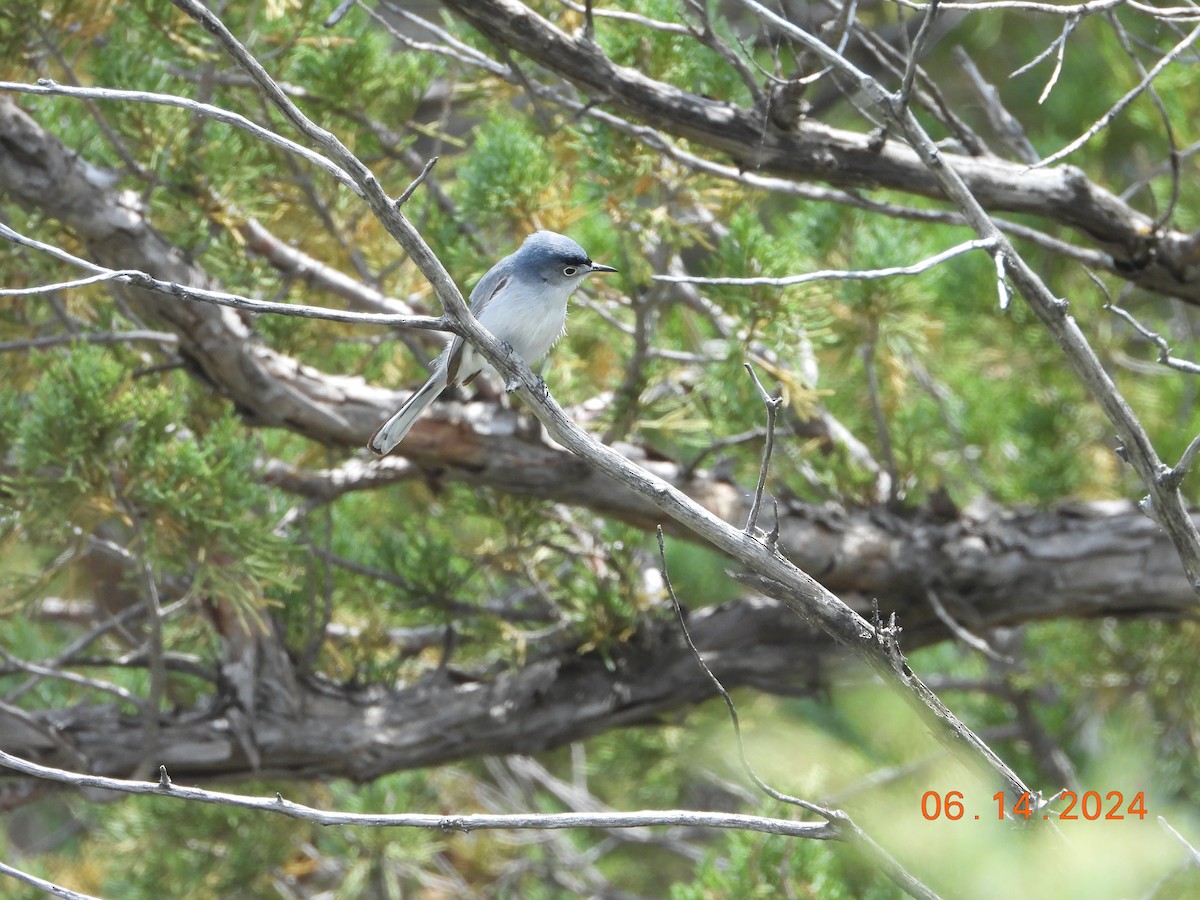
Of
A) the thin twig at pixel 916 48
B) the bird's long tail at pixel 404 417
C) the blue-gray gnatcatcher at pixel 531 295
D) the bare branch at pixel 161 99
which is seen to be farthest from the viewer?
the blue-gray gnatcatcher at pixel 531 295

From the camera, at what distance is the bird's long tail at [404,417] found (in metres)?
2.16

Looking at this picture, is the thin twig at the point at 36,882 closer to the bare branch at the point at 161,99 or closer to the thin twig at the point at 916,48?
the bare branch at the point at 161,99

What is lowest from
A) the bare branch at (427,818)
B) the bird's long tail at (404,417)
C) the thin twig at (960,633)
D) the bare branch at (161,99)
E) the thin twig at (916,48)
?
the bare branch at (427,818)

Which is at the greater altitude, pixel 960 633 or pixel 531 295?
pixel 531 295

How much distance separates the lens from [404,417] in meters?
2.24

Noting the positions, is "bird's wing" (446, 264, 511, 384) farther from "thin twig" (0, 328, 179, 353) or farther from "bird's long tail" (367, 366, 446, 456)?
"thin twig" (0, 328, 179, 353)

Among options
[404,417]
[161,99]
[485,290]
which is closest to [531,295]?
[485,290]

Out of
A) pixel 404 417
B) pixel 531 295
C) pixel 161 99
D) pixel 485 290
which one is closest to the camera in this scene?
pixel 161 99

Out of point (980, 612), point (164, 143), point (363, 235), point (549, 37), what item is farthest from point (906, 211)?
point (164, 143)

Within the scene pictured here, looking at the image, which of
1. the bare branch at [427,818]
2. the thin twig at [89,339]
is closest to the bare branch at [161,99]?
the bare branch at [427,818]

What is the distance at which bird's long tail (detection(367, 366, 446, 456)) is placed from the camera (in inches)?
85.0

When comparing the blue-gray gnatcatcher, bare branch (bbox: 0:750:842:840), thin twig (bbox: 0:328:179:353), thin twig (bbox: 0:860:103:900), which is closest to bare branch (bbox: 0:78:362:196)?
bare branch (bbox: 0:750:842:840)

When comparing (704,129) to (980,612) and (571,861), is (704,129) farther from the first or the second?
(571,861)

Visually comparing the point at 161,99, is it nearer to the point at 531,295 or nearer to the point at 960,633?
the point at 531,295
